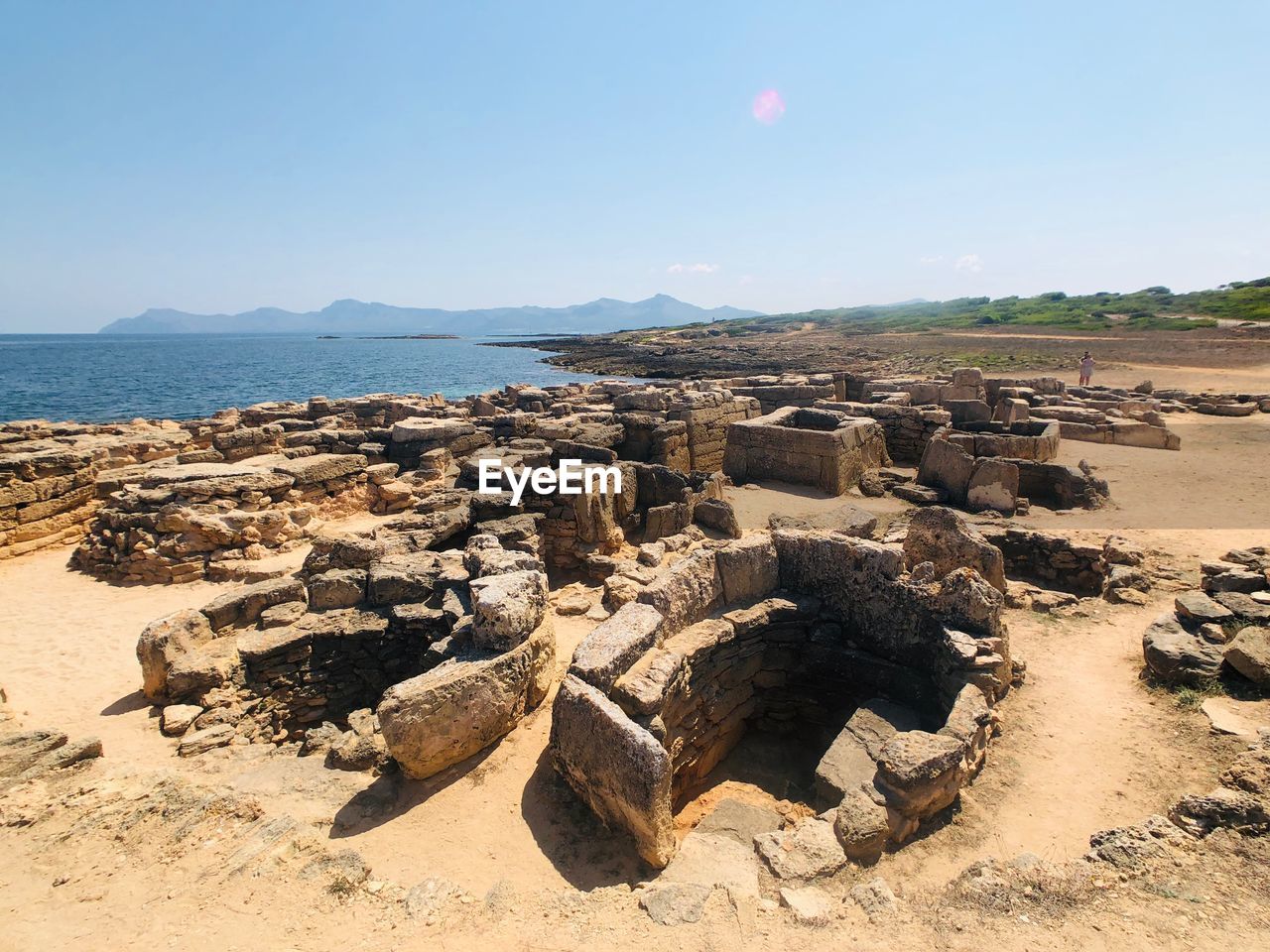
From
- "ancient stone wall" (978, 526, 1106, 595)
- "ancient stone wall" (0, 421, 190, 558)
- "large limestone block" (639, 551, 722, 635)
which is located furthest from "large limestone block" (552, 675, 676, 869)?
"ancient stone wall" (0, 421, 190, 558)

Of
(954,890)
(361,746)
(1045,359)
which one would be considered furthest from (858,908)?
(1045,359)

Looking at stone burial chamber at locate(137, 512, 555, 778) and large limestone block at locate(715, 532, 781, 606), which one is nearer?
stone burial chamber at locate(137, 512, 555, 778)

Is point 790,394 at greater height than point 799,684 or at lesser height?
greater

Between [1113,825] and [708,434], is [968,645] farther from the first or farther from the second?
[708,434]

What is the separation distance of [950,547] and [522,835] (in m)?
5.41

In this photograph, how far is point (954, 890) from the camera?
347cm

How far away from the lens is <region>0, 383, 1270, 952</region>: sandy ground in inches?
127

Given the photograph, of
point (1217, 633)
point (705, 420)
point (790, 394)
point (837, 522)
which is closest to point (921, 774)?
point (1217, 633)

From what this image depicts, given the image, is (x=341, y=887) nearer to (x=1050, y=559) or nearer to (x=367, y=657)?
(x=367, y=657)

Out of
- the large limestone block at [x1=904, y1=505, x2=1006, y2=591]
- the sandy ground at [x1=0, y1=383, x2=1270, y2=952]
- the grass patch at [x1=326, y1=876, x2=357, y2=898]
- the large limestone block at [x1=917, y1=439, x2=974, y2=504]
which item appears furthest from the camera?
the large limestone block at [x1=917, y1=439, x2=974, y2=504]

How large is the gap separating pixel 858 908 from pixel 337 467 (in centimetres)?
1150

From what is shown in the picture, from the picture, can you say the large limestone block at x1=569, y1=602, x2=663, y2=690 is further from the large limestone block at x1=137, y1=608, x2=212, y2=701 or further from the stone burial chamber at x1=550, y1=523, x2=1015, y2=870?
the large limestone block at x1=137, y1=608, x2=212, y2=701

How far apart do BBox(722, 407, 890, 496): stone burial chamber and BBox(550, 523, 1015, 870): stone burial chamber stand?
5870 millimetres

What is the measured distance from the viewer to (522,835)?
172 inches
